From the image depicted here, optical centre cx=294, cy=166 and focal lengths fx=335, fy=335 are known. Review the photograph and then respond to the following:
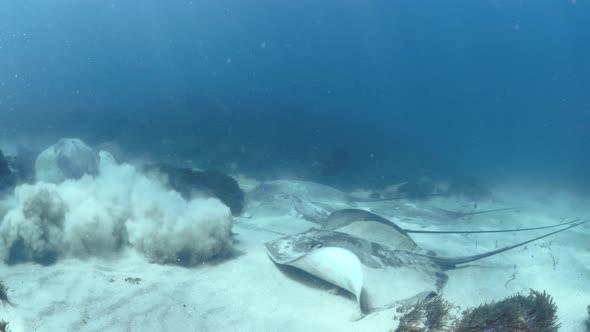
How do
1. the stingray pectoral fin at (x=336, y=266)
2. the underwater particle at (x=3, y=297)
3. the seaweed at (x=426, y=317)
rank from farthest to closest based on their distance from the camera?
1. the stingray pectoral fin at (x=336, y=266)
2. the seaweed at (x=426, y=317)
3. the underwater particle at (x=3, y=297)

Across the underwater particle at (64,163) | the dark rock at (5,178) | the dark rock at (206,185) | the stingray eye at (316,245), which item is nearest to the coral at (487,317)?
the stingray eye at (316,245)

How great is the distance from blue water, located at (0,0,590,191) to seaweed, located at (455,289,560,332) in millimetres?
23530

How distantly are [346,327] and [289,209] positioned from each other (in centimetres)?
617

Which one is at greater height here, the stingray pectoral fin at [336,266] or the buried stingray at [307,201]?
the buried stingray at [307,201]

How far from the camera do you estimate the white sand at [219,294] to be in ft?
14.1

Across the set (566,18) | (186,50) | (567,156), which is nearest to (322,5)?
(186,50)

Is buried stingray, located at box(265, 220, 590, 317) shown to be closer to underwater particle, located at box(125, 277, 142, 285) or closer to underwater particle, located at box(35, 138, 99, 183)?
underwater particle, located at box(125, 277, 142, 285)

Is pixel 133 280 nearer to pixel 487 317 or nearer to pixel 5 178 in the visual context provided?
pixel 487 317

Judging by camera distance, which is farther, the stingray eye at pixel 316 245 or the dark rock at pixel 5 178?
the dark rock at pixel 5 178

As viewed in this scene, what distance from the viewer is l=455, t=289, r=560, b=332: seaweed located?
4.22m

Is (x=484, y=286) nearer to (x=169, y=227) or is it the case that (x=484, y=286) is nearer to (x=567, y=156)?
(x=169, y=227)

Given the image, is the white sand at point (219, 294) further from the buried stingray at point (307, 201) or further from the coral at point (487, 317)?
the buried stingray at point (307, 201)

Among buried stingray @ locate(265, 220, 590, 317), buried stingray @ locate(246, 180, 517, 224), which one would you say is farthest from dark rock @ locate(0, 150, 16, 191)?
buried stingray @ locate(265, 220, 590, 317)

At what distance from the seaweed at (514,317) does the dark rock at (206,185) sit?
24.3 feet
